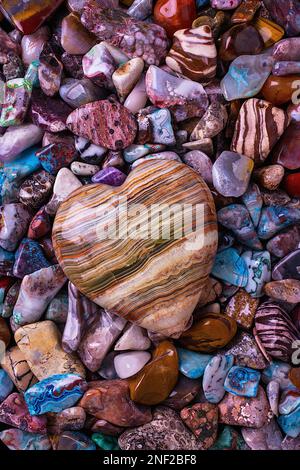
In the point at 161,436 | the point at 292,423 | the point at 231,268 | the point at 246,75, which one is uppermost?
the point at 246,75

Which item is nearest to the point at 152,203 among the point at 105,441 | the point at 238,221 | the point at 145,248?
the point at 145,248

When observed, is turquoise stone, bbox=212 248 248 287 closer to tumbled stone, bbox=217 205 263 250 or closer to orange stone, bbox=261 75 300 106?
tumbled stone, bbox=217 205 263 250

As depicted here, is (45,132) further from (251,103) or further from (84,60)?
(251,103)

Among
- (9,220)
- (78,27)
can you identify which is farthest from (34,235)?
(78,27)

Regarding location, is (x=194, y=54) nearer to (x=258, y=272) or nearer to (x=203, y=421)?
(x=258, y=272)

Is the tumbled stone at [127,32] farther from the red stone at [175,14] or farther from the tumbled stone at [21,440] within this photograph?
the tumbled stone at [21,440]

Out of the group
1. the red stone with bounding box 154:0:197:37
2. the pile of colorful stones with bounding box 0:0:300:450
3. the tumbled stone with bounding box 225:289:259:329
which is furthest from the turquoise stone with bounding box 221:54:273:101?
the tumbled stone with bounding box 225:289:259:329
